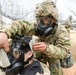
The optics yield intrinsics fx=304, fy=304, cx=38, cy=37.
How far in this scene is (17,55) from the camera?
81.6 inches

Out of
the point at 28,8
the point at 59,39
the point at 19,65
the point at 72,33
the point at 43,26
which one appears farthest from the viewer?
the point at 28,8

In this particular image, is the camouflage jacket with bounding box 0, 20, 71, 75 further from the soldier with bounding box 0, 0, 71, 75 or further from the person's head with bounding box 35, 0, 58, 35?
the person's head with bounding box 35, 0, 58, 35

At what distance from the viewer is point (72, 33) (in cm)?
495

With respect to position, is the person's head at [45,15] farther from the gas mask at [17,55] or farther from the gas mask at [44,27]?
the gas mask at [17,55]

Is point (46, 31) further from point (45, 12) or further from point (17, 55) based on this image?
point (17, 55)

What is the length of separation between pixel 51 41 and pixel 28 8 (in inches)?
118

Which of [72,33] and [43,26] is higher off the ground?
[43,26]

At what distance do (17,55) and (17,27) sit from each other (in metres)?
0.37

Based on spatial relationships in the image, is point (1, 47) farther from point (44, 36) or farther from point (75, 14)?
point (75, 14)

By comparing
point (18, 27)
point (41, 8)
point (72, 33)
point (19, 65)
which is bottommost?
point (72, 33)

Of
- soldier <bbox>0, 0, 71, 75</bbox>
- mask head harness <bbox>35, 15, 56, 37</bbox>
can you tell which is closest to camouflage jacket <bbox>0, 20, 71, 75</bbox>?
soldier <bbox>0, 0, 71, 75</bbox>

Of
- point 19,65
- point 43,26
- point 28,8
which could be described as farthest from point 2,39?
point 28,8

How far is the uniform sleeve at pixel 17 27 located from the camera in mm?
2258

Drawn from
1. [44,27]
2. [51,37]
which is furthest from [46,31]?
[51,37]
